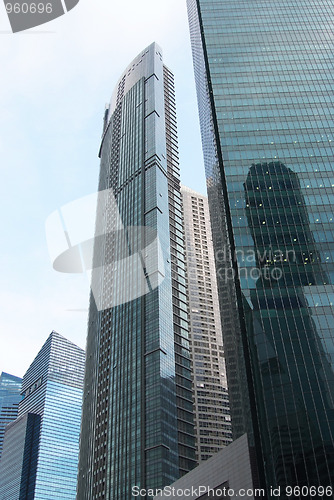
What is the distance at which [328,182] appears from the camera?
252ft

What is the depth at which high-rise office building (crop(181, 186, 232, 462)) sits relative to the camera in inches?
4722

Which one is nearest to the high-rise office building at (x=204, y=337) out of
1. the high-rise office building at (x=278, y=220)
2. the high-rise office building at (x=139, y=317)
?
the high-rise office building at (x=139, y=317)

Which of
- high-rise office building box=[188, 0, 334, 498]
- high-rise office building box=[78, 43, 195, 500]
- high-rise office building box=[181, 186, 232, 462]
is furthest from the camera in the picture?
high-rise office building box=[181, 186, 232, 462]

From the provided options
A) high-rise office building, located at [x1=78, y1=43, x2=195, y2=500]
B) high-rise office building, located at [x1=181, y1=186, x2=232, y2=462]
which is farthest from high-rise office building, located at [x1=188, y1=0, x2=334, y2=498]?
high-rise office building, located at [x1=181, y1=186, x2=232, y2=462]

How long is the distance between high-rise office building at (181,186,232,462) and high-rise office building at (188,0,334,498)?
28.5 metres

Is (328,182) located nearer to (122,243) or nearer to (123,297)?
(123,297)

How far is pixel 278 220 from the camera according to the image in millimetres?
72938

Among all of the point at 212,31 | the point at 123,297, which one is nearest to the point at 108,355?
the point at 123,297

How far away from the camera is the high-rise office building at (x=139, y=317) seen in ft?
325

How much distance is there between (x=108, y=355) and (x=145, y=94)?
9181 centimetres

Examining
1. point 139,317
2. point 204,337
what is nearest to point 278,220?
point 139,317

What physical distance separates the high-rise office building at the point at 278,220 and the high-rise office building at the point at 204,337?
28512mm

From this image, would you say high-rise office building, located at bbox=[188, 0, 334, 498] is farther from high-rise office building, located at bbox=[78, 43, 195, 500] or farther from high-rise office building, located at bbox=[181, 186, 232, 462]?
high-rise office building, located at bbox=[181, 186, 232, 462]

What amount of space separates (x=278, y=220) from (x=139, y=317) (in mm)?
53126
